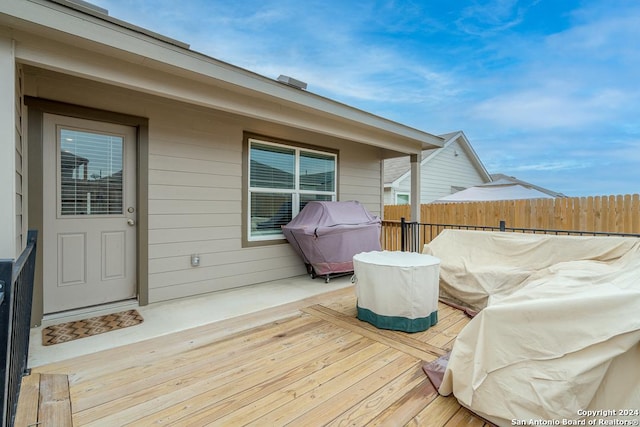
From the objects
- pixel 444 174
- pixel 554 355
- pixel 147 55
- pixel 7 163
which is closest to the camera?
pixel 554 355

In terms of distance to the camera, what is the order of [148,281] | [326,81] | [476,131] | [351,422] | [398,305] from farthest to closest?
[476,131]
[326,81]
[148,281]
[398,305]
[351,422]

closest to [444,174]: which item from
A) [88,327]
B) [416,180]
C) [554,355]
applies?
[416,180]

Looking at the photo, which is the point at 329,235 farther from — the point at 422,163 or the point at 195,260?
the point at 422,163

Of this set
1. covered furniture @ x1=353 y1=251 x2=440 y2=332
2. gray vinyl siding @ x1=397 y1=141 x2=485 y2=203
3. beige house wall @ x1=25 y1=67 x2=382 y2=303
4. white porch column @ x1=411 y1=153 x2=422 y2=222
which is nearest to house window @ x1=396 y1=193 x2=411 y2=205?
gray vinyl siding @ x1=397 y1=141 x2=485 y2=203

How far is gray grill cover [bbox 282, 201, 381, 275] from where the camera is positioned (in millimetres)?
4340

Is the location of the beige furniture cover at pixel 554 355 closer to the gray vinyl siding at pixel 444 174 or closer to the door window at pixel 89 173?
the door window at pixel 89 173

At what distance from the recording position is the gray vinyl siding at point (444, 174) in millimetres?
11039

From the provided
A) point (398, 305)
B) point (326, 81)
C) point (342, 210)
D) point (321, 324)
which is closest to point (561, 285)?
point (398, 305)

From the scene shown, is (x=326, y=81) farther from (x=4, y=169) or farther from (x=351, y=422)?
(x=351, y=422)

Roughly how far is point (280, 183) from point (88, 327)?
2985mm

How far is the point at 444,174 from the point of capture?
11742 mm

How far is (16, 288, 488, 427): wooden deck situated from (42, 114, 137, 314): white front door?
121cm

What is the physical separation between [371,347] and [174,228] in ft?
8.83

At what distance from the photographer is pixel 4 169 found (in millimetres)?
1770
